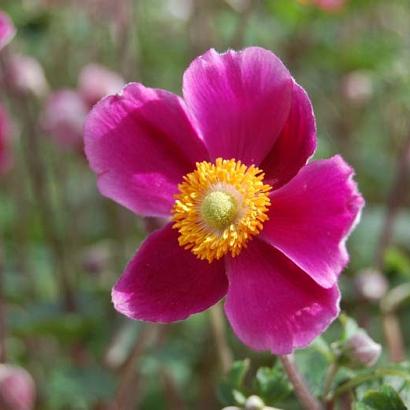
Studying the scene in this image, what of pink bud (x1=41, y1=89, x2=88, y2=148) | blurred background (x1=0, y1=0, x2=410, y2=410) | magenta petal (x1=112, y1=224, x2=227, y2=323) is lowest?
blurred background (x1=0, y1=0, x2=410, y2=410)

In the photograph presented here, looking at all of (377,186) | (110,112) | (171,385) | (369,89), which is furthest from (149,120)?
(377,186)

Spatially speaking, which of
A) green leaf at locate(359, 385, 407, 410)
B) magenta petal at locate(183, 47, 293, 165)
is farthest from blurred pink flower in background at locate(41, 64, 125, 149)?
green leaf at locate(359, 385, 407, 410)

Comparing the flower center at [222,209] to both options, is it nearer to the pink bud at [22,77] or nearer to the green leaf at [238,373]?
the green leaf at [238,373]

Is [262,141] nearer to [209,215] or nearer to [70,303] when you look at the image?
[209,215]

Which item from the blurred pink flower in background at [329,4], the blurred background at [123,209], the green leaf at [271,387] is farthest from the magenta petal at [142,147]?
the blurred pink flower in background at [329,4]

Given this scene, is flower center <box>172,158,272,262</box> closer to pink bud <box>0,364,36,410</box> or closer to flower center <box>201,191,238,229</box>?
flower center <box>201,191,238,229</box>

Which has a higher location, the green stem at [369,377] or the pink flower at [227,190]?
the pink flower at [227,190]
